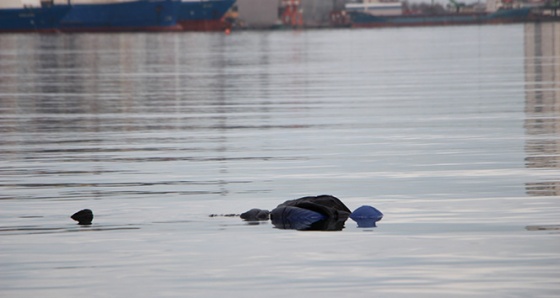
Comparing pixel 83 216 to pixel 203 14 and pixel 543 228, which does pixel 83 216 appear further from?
pixel 203 14

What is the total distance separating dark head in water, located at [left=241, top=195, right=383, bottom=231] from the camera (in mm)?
14141

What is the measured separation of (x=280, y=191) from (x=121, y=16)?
162402 mm

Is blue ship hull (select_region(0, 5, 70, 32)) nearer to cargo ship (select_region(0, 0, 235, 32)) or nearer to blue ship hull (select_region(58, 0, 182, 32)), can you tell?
cargo ship (select_region(0, 0, 235, 32))

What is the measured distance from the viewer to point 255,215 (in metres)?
14.5

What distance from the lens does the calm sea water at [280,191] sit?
11.2 meters

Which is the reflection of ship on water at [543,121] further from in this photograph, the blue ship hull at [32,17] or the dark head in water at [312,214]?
the blue ship hull at [32,17]

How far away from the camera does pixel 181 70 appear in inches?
2200

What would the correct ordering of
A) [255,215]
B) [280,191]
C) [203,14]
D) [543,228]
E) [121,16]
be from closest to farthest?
[543,228] < [255,215] < [280,191] < [121,16] < [203,14]

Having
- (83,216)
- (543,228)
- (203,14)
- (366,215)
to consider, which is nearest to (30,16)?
(203,14)

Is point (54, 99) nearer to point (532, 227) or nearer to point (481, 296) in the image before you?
point (532, 227)

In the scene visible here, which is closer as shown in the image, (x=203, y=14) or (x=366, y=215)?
(x=366, y=215)

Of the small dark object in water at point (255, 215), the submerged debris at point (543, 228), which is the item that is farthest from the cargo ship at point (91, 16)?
the submerged debris at point (543, 228)

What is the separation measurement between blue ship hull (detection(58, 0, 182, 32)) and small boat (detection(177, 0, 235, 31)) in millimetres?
14582

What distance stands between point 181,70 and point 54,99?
18688mm
